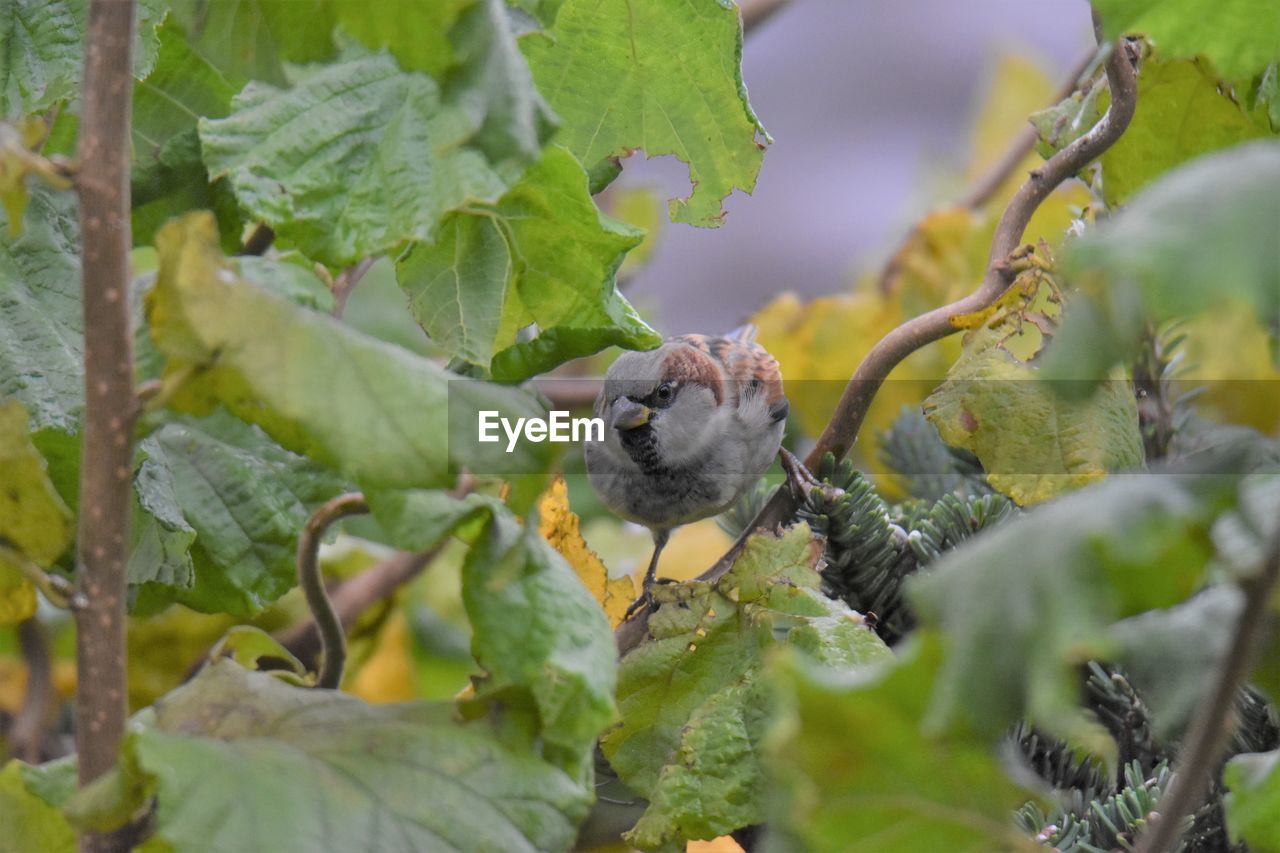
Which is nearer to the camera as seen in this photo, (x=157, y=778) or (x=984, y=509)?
(x=157, y=778)

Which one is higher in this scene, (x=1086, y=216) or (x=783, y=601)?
(x=1086, y=216)

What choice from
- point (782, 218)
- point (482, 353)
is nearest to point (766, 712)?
point (482, 353)

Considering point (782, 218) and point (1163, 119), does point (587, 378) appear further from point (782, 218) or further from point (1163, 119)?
point (782, 218)

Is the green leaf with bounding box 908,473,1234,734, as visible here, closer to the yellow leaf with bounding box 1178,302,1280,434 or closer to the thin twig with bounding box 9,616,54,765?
the yellow leaf with bounding box 1178,302,1280,434

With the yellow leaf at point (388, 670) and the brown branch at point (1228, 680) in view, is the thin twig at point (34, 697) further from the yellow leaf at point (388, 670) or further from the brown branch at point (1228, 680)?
the brown branch at point (1228, 680)

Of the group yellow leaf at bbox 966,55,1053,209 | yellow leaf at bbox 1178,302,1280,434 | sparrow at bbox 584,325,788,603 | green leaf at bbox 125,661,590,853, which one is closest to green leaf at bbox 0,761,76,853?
green leaf at bbox 125,661,590,853

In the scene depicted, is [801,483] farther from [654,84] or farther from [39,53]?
[39,53]
